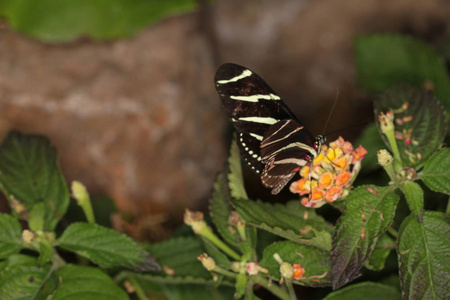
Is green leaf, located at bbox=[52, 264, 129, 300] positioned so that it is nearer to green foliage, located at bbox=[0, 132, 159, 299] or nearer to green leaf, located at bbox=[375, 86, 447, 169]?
green foliage, located at bbox=[0, 132, 159, 299]

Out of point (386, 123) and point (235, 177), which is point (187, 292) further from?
point (386, 123)

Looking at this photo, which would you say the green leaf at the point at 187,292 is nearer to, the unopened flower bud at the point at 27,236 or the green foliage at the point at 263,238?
the green foliage at the point at 263,238

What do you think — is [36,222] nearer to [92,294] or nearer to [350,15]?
[92,294]

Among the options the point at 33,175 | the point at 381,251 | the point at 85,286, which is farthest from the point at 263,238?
the point at 33,175

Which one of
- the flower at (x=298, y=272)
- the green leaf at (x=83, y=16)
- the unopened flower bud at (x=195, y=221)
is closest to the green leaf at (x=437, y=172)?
the flower at (x=298, y=272)

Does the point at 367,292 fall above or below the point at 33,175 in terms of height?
below

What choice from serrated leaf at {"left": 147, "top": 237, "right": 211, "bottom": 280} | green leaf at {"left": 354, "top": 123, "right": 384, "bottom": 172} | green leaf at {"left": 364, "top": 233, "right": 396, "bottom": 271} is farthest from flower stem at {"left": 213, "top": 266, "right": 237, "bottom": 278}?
green leaf at {"left": 354, "top": 123, "right": 384, "bottom": 172}
